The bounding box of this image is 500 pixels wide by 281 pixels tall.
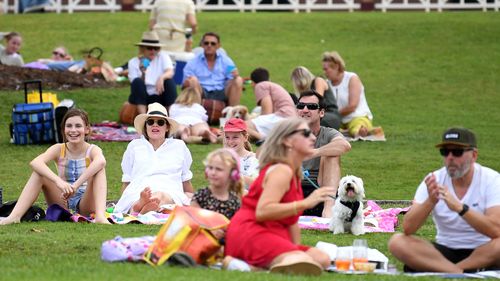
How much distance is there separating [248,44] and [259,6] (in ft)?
26.6

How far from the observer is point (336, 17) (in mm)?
39000

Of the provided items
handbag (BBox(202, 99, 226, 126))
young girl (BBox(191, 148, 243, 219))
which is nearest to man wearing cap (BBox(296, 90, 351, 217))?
young girl (BBox(191, 148, 243, 219))

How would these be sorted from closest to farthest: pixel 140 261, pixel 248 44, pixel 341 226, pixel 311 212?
pixel 140 261
pixel 341 226
pixel 311 212
pixel 248 44

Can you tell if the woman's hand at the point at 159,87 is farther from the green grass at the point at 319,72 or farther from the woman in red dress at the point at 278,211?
the woman in red dress at the point at 278,211

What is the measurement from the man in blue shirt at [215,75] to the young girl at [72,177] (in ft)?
30.0

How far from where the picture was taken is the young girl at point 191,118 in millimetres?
20578

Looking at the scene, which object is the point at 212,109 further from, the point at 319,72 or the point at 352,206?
the point at 352,206

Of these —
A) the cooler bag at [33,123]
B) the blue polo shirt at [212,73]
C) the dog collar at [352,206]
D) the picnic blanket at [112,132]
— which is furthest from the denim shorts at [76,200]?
the blue polo shirt at [212,73]

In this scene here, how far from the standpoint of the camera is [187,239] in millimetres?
9633

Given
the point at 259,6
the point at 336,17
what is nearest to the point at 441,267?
the point at 336,17

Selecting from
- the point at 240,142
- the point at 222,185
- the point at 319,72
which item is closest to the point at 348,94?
the point at 240,142

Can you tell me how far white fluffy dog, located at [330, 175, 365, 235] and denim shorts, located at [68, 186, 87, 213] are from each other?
2677 mm

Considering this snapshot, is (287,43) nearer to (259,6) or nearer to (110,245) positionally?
(259,6)

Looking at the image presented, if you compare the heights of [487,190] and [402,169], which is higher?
[487,190]
